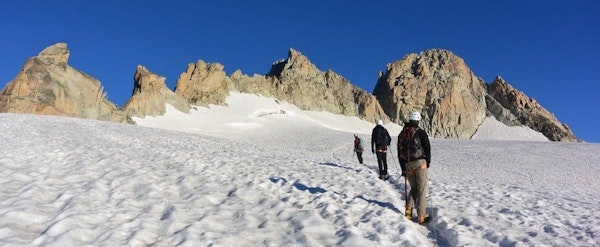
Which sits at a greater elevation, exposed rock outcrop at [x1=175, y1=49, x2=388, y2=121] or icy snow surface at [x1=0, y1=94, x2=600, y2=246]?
exposed rock outcrop at [x1=175, y1=49, x2=388, y2=121]

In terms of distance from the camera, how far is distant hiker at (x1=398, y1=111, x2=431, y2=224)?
10547 millimetres

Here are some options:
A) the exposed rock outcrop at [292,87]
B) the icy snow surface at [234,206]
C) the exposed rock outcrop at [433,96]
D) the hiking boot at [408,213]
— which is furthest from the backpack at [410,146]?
the exposed rock outcrop at [433,96]

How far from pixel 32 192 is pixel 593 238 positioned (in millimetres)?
11822

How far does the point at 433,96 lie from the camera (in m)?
148

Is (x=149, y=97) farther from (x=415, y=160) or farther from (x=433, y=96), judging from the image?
(x=433, y=96)

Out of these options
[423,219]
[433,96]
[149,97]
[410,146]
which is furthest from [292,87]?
[423,219]

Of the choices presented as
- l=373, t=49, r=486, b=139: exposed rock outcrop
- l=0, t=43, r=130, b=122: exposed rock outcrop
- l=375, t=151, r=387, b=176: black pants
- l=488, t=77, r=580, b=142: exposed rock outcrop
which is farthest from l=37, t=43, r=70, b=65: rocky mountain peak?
l=488, t=77, r=580, b=142: exposed rock outcrop

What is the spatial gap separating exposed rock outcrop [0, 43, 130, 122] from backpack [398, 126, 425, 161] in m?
58.2

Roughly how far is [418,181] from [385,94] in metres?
142

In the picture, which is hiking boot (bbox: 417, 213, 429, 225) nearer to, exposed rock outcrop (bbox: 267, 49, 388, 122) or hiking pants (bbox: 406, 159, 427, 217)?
hiking pants (bbox: 406, 159, 427, 217)

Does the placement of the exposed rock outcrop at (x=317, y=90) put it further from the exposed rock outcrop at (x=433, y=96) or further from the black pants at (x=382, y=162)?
the black pants at (x=382, y=162)

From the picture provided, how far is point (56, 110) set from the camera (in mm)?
58844

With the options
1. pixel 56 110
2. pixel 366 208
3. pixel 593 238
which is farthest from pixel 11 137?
pixel 56 110

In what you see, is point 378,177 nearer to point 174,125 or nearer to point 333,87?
point 174,125
